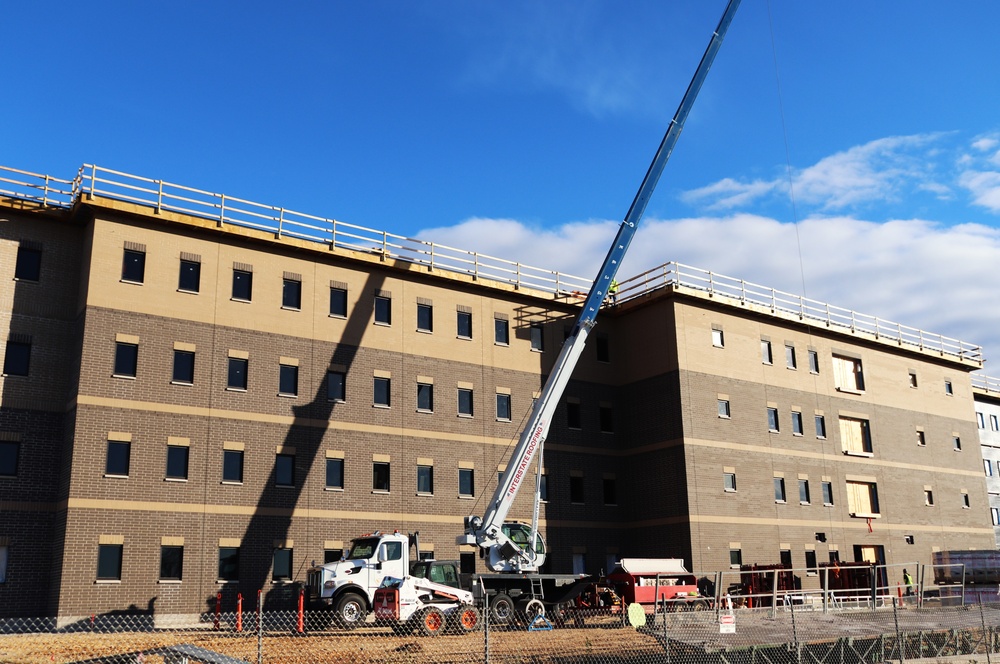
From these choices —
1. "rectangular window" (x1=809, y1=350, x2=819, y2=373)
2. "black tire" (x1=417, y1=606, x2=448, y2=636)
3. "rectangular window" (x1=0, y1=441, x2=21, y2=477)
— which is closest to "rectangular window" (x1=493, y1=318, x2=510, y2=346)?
"rectangular window" (x1=809, y1=350, x2=819, y2=373)

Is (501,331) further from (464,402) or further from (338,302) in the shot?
(338,302)

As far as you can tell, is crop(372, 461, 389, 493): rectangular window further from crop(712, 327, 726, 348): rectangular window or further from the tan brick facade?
crop(712, 327, 726, 348): rectangular window

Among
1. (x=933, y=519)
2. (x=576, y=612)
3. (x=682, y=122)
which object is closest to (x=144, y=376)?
(x=576, y=612)

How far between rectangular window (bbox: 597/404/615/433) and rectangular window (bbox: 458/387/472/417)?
24.9 feet

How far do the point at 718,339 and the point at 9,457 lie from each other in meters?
31.7

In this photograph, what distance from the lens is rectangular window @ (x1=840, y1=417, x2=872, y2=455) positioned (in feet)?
172

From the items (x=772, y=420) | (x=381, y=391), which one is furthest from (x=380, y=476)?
(x=772, y=420)

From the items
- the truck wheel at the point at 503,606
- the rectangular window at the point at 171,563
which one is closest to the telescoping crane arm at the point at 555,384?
the truck wheel at the point at 503,606

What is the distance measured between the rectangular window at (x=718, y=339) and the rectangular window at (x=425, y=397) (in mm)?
14848

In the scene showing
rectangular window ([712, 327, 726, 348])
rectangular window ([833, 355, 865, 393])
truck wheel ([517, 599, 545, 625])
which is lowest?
truck wheel ([517, 599, 545, 625])

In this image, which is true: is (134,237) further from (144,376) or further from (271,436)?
(271,436)

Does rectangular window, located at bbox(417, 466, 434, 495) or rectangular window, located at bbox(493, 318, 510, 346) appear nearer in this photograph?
rectangular window, located at bbox(417, 466, 434, 495)

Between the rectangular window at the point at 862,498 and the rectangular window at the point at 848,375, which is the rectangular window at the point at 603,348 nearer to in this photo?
the rectangular window at the point at 848,375

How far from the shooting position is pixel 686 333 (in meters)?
47.0
